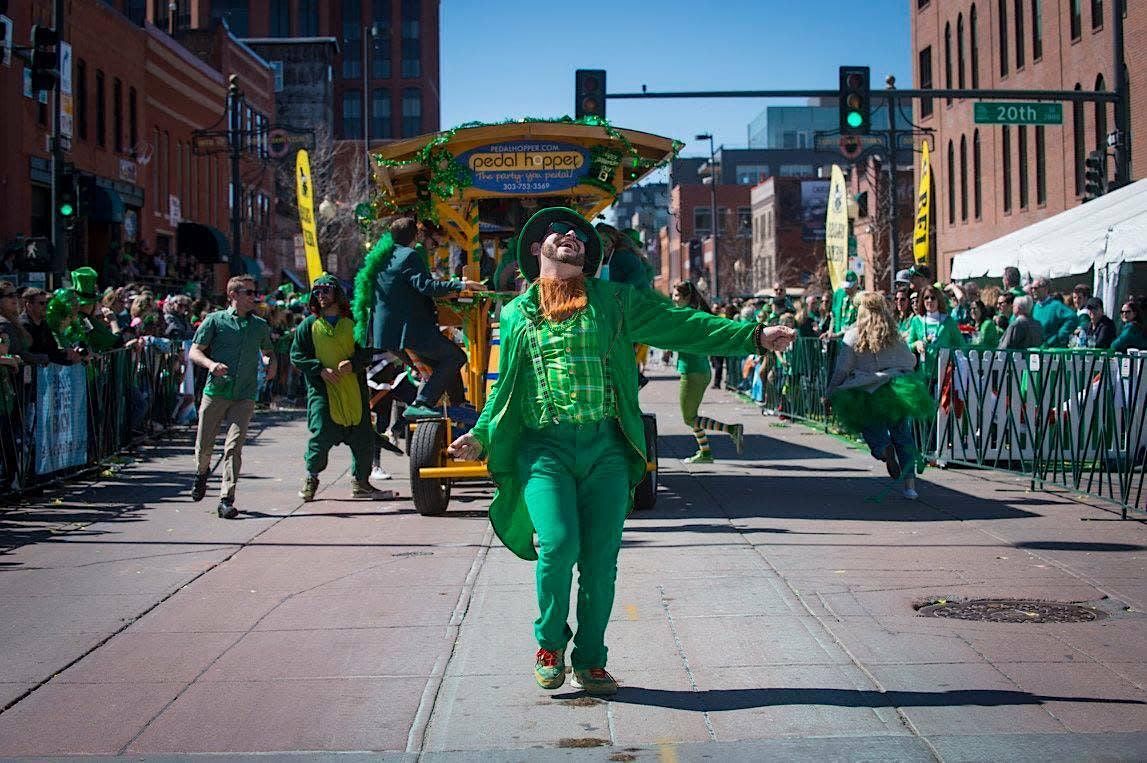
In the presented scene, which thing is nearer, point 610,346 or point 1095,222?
point 610,346

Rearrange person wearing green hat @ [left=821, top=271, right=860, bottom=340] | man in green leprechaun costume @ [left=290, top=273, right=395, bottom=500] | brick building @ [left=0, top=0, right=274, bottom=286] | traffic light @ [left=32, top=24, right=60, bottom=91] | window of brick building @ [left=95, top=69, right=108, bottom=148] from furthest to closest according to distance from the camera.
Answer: window of brick building @ [left=95, top=69, right=108, bottom=148] → brick building @ [left=0, top=0, right=274, bottom=286] → person wearing green hat @ [left=821, top=271, right=860, bottom=340] → traffic light @ [left=32, top=24, right=60, bottom=91] → man in green leprechaun costume @ [left=290, top=273, right=395, bottom=500]

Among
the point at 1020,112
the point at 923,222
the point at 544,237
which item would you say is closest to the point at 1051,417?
the point at 544,237

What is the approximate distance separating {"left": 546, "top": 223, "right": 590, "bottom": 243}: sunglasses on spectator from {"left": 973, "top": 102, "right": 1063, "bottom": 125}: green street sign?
17.3m

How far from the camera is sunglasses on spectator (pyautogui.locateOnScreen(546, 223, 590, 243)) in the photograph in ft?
21.2

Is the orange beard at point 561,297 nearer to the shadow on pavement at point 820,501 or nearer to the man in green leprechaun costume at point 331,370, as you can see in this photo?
the shadow on pavement at point 820,501

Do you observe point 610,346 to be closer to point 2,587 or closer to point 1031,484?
point 2,587

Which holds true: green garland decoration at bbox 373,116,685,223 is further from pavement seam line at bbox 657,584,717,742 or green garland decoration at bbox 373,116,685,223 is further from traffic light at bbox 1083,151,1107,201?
traffic light at bbox 1083,151,1107,201

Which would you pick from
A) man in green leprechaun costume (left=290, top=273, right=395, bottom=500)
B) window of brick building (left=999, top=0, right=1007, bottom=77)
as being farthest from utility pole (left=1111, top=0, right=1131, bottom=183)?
window of brick building (left=999, top=0, right=1007, bottom=77)

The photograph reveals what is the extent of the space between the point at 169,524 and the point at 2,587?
9.00 feet

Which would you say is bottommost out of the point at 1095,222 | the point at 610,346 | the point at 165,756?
the point at 165,756

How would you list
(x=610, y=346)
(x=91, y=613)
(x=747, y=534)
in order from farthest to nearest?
(x=747, y=534)
(x=91, y=613)
(x=610, y=346)

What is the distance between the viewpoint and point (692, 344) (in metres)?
6.34

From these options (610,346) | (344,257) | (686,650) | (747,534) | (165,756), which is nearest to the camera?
(165,756)

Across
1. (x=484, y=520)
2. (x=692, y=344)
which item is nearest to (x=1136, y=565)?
(x=692, y=344)
